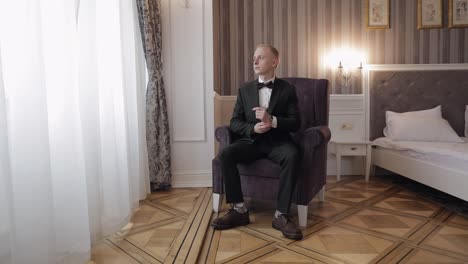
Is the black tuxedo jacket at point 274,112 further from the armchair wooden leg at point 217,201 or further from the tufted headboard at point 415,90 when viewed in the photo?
the tufted headboard at point 415,90

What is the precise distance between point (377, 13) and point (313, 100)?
179cm

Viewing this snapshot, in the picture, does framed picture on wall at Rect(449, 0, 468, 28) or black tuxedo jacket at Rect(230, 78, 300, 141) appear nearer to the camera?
black tuxedo jacket at Rect(230, 78, 300, 141)

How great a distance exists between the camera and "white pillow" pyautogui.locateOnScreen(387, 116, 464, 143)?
297 centimetres

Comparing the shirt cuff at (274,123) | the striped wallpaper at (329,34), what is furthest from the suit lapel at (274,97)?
the striped wallpaper at (329,34)

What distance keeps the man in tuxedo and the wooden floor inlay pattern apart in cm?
10

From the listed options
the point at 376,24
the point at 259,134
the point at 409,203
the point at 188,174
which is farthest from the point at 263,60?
the point at 376,24

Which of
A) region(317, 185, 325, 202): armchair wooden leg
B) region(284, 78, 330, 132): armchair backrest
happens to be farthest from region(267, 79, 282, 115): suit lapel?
region(317, 185, 325, 202): armchair wooden leg

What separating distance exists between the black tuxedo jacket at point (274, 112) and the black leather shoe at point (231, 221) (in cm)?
52

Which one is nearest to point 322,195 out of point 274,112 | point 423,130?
point 274,112

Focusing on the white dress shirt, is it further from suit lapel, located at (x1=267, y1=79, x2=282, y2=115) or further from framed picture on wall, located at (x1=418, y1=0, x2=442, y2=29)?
framed picture on wall, located at (x1=418, y1=0, x2=442, y2=29)

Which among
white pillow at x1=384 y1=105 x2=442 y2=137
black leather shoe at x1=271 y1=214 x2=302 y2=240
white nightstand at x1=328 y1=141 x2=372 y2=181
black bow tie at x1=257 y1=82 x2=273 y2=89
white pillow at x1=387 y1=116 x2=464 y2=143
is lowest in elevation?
black leather shoe at x1=271 y1=214 x2=302 y2=240

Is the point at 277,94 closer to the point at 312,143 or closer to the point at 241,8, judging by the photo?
the point at 312,143

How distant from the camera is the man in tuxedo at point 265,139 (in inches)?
73.7

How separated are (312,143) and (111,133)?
1.25 meters
